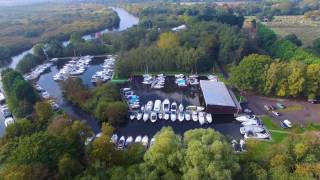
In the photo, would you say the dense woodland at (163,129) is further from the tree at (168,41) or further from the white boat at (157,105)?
the white boat at (157,105)

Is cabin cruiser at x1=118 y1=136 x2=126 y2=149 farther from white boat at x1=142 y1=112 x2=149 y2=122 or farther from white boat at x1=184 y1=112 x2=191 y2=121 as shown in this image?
white boat at x1=184 y1=112 x2=191 y2=121

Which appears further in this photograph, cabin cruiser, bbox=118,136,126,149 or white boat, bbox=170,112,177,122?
white boat, bbox=170,112,177,122

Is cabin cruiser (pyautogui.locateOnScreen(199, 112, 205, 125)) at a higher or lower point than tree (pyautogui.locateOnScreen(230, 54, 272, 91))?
lower

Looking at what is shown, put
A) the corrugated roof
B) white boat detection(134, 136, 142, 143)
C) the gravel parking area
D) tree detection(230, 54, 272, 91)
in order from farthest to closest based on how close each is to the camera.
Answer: tree detection(230, 54, 272, 91), the corrugated roof, the gravel parking area, white boat detection(134, 136, 142, 143)

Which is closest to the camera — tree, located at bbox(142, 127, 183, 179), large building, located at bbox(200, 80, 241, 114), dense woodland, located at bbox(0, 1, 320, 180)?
dense woodland, located at bbox(0, 1, 320, 180)

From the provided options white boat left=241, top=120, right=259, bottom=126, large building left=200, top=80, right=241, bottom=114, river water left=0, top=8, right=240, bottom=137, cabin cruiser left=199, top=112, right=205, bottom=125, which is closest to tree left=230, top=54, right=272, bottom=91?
large building left=200, top=80, right=241, bottom=114
